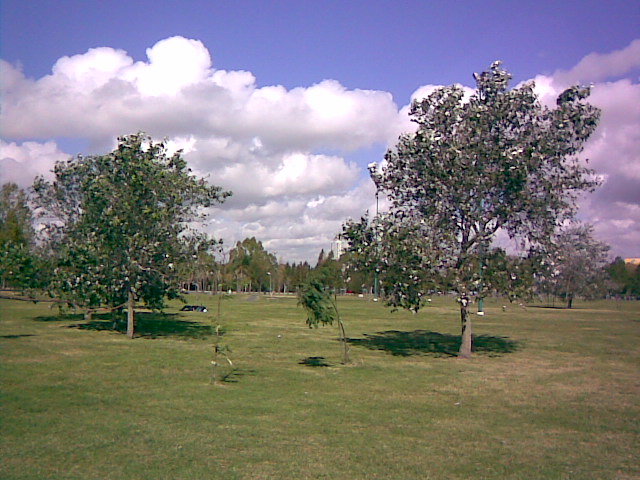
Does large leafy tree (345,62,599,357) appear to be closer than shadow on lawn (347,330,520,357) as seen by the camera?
Yes

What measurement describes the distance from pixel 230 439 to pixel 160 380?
23.0ft

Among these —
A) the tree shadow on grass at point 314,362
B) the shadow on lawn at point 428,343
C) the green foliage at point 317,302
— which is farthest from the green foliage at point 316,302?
the shadow on lawn at point 428,343

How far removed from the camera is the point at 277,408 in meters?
13.0

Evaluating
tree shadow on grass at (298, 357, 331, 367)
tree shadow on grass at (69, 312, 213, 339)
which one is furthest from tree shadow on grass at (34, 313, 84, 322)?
tree shadow on grass at (298, 357, 331, 367)

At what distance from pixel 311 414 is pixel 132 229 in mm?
18283

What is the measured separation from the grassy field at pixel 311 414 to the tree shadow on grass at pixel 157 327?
5.66 m

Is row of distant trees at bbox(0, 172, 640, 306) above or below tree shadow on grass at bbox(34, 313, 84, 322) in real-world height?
Answer: above

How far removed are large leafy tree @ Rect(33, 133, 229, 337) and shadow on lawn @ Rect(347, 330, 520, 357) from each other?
9.92m

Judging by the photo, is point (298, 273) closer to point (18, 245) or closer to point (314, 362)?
point (314, 362)

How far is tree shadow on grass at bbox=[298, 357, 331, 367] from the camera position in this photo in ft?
68.5

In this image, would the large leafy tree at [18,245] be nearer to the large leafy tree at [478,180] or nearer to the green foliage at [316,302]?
the green foliage at [316,302]

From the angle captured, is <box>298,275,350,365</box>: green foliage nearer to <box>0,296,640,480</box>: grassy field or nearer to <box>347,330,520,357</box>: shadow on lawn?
<box>0,296,640,480</box>: grassy field

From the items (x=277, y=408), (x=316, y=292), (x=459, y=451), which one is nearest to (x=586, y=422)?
(x=459, y=451)

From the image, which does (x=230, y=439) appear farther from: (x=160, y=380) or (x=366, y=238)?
(x=366, y=238)
